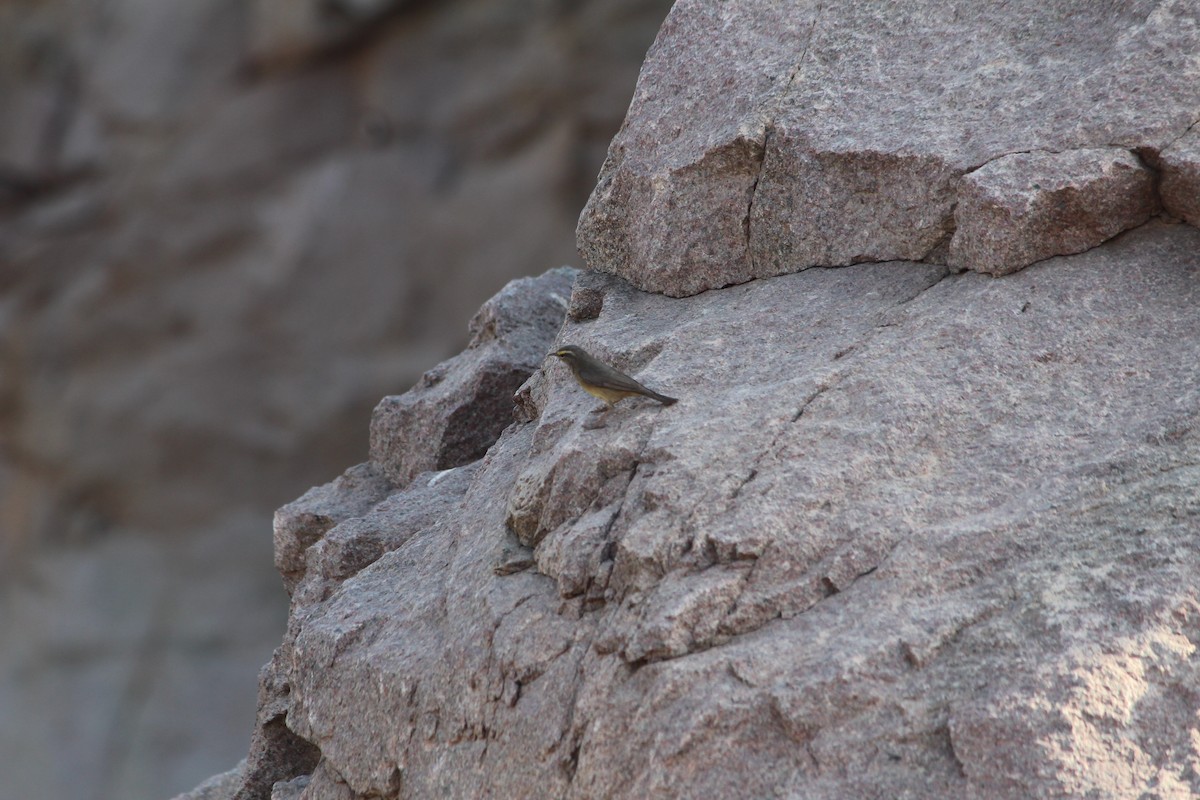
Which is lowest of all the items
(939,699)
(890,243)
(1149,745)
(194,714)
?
(194,714)

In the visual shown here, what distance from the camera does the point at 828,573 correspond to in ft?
10.6

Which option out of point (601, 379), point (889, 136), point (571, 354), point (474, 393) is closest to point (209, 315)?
point (474, 393)

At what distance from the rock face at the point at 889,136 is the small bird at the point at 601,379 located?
0.60 m

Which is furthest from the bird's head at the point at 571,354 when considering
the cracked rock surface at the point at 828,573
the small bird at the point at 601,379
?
the cracked rock surface at the point at 828,573

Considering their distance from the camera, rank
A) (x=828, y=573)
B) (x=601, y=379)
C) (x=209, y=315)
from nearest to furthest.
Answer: (x=828, y=573)
(x=601, y=379)
(x=209, y=315)

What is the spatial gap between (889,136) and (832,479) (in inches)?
53.1

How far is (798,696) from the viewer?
9.86 feet

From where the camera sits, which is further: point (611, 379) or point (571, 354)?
point (571, 354)

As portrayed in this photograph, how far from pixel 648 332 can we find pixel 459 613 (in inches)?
46.1

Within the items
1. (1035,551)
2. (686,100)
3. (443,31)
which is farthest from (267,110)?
(1035,551)

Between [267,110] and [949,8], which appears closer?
[949,8]

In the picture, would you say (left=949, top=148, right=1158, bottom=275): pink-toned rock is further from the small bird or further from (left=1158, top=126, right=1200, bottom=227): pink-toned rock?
the small bird

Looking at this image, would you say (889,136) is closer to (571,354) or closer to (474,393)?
(571,354)

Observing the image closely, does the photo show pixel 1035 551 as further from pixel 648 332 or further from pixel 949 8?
pixel 949 8
